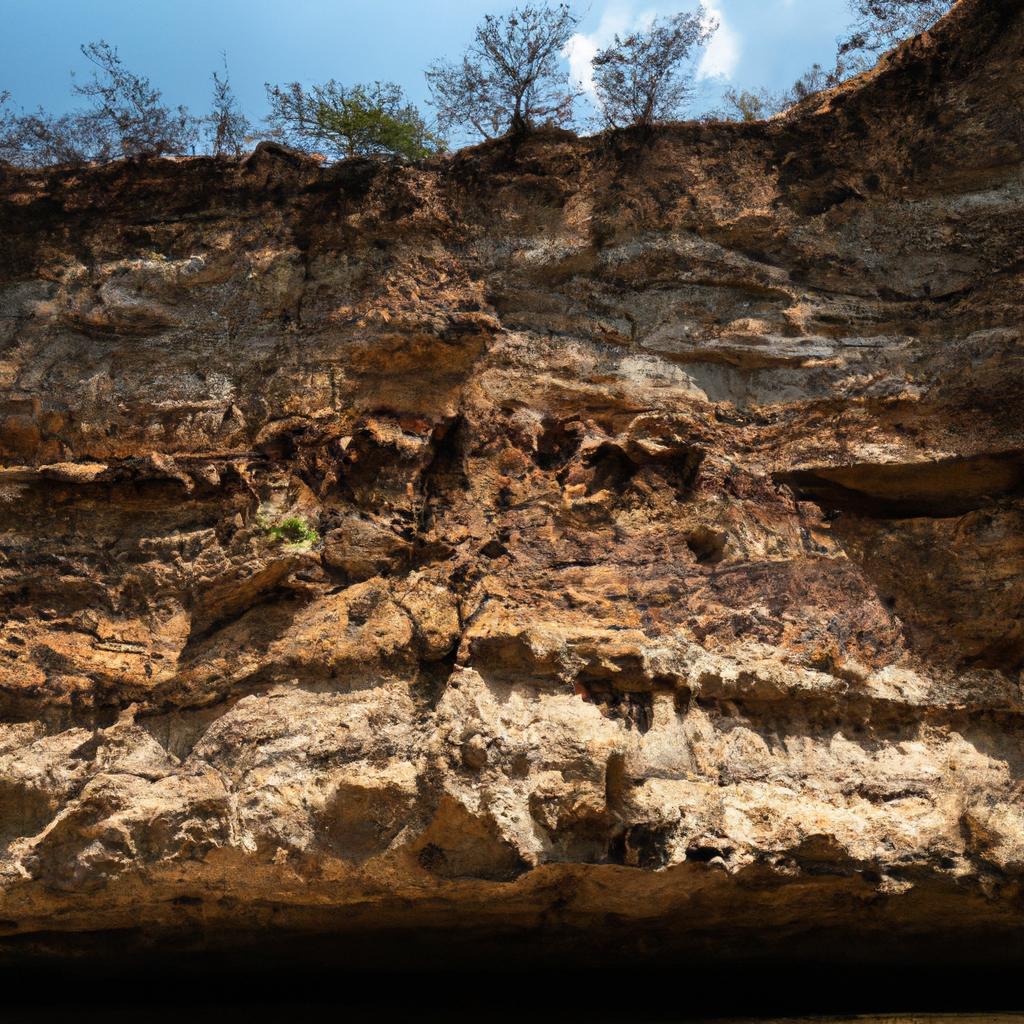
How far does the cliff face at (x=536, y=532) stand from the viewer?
431 cm

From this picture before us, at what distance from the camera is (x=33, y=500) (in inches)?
210

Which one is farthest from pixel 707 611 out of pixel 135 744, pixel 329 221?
pixel 329 221

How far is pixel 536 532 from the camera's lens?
5.22 metres

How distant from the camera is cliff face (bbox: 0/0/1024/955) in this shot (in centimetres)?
431

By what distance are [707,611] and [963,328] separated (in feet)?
7.26

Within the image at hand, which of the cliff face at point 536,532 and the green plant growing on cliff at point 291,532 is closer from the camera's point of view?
the cliff face at point 536,532

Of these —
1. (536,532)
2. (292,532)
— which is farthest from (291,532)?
(536,532)

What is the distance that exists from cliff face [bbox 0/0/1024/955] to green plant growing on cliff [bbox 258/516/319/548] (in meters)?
0.04

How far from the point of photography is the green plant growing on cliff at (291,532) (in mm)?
5191

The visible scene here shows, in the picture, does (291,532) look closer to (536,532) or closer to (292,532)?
(292,532)

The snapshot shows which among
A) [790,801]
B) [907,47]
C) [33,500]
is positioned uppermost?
[907,47]

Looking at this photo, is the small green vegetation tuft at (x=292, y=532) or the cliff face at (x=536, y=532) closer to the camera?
the cliff face at (x=536, y=532)

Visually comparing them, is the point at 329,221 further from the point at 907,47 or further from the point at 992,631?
the point at 992,631

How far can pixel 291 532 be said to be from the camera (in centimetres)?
523
